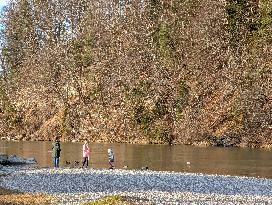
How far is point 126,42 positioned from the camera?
418ft

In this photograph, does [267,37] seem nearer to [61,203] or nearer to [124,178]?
[124,178]

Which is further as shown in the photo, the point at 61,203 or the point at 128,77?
the point at 128,77

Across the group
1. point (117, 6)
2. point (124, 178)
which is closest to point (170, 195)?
point (124, 178)

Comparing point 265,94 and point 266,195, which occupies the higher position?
point 265,94

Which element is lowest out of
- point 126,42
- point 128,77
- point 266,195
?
point 266,195

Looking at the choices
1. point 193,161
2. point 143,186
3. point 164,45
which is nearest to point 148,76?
point 164,45

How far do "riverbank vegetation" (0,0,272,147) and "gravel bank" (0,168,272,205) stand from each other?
1762 inches

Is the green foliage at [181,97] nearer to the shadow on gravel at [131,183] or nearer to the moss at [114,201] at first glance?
the shadow on gravel at [131,183]

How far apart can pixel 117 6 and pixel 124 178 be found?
346ft

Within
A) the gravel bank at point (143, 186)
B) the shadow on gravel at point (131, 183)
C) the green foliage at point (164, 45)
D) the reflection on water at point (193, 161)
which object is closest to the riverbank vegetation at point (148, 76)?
the green foliage at point (164, 45)

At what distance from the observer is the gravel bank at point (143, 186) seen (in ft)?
102

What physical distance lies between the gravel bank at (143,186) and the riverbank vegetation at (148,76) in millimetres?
44764

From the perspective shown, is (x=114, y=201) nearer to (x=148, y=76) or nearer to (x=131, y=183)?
(x=131, y=183)

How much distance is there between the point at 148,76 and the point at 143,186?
77206mm
